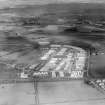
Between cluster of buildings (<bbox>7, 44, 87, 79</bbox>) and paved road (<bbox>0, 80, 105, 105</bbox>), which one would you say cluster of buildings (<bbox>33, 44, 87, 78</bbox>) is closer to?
cluster of buildings (<bbox>7, 44, 87, 79</bbox>)

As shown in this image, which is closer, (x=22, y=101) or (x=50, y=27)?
(x=22, y=101)

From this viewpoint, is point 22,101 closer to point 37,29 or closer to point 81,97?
point 81,97

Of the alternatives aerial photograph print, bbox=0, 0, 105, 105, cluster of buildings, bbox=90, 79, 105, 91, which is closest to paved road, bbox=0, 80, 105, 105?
aerial photograph print, bbox=0, 0, 105, 105

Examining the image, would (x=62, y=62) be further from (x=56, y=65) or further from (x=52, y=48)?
(x=52, y=48)

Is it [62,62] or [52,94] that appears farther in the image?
[62,62]

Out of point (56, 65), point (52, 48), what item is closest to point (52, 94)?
point (56, 65)

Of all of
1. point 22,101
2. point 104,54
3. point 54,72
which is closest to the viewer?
point 22,101

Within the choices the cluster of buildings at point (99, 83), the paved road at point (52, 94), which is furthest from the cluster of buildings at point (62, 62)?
the cluster of buildings at point (99, 83)

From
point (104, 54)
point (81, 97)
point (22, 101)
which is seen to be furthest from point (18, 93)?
point (104, 54)
